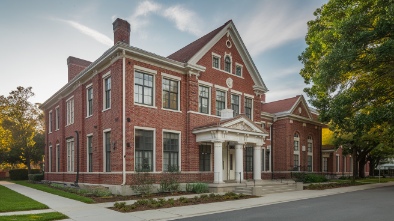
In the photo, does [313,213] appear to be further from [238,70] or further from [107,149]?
[238,70]

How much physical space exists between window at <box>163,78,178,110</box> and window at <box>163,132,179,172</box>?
1734 millimetres

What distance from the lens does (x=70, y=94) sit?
2477cm

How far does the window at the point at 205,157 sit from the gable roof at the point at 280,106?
11.6m

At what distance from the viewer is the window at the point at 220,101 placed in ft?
73.0

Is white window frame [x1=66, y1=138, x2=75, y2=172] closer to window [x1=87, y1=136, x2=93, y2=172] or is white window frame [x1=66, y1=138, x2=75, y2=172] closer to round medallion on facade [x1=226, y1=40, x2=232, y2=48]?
window [x1=87, y1=136, x2=93, y2=172]

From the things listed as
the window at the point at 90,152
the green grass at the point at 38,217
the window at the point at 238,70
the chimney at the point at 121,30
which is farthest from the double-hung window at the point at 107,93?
the window at the point at 238,70

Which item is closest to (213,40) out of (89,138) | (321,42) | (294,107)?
(321,42)

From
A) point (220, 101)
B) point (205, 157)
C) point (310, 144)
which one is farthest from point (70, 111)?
point (310, 144)

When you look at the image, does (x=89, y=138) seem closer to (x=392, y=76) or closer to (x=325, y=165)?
(x=392, y=76)

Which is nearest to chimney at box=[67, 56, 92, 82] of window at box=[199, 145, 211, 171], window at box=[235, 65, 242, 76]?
window at box=[235, 65, 242, 76]

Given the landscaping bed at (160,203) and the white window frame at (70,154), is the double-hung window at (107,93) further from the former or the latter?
the landscaping bed at (160,203)

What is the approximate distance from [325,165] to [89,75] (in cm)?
2837

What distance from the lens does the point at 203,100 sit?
70.1ft

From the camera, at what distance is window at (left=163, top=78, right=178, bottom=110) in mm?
19511
